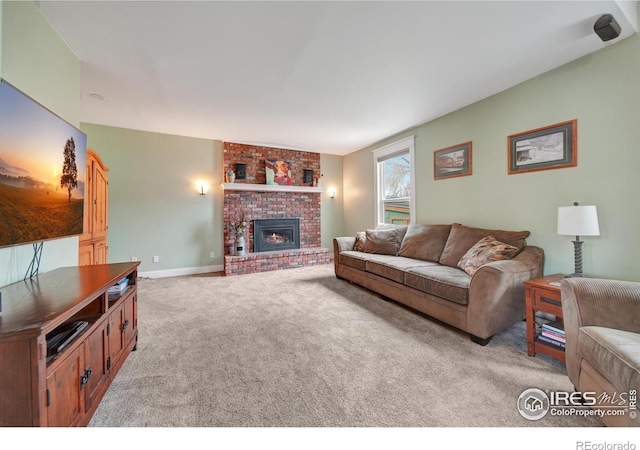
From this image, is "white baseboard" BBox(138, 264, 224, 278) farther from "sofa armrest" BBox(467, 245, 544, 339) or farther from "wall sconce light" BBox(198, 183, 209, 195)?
"sofa armrest" BBox(467, 245, 544, 339)

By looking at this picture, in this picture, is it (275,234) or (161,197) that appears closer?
(161,197)

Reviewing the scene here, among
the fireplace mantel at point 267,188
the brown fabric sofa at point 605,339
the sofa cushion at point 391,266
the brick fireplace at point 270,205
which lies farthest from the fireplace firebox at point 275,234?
the brown fabric sofa at point 605,339

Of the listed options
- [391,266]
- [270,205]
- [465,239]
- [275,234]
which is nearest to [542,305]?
[465,239]

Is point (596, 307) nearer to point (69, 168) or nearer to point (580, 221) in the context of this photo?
point (580, 221)

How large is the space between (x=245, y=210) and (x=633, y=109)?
4.98 meters

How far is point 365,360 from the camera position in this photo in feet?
5.94

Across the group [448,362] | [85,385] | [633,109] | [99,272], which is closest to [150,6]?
[99,272]

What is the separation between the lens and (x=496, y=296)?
1993 millimetres

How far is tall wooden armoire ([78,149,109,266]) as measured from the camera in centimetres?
276

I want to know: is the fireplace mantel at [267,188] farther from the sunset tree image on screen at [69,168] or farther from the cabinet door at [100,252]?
the sunset tree image on screen at [69,168]

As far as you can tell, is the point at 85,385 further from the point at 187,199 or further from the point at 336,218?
the point at 336,218

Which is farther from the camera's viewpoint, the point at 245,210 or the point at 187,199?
the point at 245,210

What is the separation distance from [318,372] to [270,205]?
3886 mm

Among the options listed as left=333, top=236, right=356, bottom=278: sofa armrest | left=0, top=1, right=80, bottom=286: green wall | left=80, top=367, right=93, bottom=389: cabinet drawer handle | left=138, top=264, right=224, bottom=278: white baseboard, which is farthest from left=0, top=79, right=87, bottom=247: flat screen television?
left=333, top=236, right=356, bottom=278: sofa armrest
